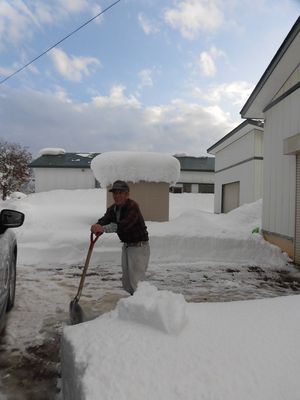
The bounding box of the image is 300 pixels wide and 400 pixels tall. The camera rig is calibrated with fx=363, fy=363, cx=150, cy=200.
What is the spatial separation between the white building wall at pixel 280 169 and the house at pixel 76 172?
2050 centimetres

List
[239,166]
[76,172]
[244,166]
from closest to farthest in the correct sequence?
1. [244,166]
2. [239,166]
3. [76,172]

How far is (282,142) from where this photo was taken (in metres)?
8.53

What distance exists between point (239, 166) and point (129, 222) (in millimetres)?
13095

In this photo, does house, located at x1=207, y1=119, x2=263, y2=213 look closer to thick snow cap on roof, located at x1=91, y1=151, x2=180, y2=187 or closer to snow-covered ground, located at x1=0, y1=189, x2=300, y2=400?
thick snow cap on roof, located at x1=91, y1=151, x2=180, y2=187

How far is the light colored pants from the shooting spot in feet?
13.1

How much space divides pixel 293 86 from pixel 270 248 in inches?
146

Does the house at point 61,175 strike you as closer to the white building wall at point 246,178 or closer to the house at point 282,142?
the white building wall at point 246,178

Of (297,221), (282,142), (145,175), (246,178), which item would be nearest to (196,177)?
(246,178)

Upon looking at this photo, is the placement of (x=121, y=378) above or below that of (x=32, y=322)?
above

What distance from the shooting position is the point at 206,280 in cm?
646

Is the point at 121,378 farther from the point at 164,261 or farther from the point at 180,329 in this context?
the point at 164,261

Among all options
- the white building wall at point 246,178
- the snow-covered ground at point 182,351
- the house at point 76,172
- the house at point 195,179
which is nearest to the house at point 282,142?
the white building wall at point 246,178

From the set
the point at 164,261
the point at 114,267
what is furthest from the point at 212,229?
the point at 114,267

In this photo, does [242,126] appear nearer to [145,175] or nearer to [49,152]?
[145,175]
